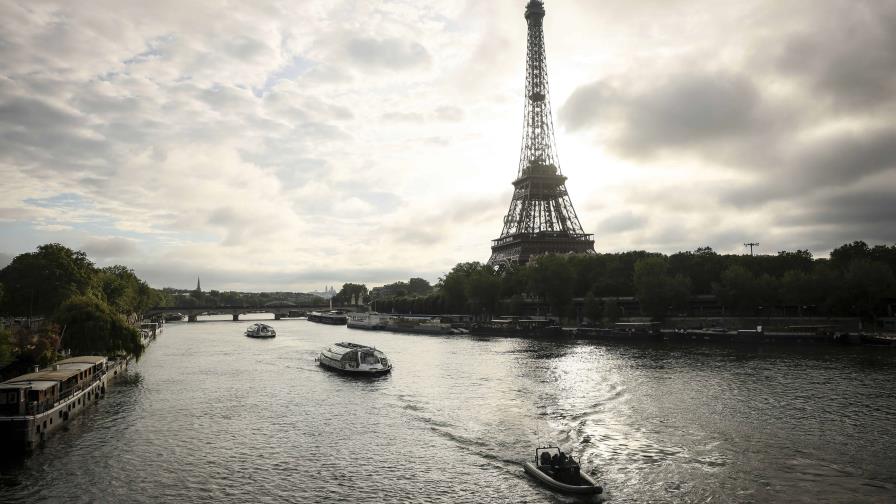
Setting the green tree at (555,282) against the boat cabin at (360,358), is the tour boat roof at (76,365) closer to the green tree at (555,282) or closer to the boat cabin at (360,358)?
the boat cabin at (360,358)

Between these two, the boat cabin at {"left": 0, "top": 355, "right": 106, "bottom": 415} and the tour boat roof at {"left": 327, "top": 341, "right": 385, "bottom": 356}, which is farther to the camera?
the tour boat roof at {"left": 327, "top": 341, "right": 385, "bottom": 356}

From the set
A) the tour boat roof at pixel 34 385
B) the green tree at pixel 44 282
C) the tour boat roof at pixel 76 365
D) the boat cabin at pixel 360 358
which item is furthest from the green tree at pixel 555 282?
the tour boat roof at pixel 34 385

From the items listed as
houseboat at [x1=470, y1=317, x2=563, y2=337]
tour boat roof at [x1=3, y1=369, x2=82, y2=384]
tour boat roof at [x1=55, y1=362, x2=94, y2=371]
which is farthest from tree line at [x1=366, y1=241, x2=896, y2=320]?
tour boat roof at [x1=3, y1=369, x2=82, y2=384]

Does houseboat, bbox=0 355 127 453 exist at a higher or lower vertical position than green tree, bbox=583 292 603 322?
lower

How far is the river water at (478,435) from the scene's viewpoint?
97.7 ft

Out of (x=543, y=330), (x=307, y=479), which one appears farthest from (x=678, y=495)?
(x=543, y=330)

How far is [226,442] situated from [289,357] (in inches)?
2066

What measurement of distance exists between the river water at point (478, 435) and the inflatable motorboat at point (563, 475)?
26.5 inches

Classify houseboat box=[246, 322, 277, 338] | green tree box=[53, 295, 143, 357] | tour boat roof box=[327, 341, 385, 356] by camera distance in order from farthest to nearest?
houseboat box=[246, 322, 277, 338] → tour boat roof box=[327, 341, 385, 356] → green tree box=[53, 295, 143, 357]

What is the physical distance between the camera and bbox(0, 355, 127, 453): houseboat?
118 ft

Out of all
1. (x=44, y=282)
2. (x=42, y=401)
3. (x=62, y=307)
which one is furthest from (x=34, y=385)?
(x=44, y=282)

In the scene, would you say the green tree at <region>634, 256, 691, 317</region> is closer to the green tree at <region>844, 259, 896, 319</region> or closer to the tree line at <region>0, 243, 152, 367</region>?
the green tree at <region>844, 259, 896, 319</region>

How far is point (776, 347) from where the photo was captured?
289 feet

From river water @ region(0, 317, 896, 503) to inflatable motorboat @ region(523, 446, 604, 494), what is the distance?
0.67 metres
